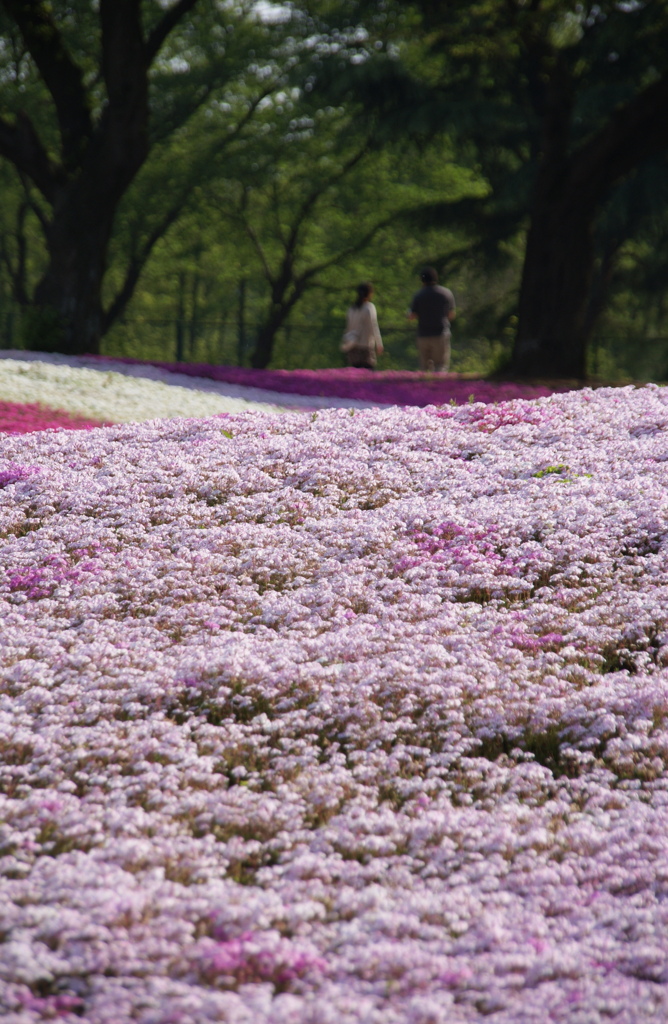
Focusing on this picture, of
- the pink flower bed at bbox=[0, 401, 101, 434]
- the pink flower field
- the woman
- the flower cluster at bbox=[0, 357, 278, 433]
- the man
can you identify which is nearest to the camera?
the pink flower field

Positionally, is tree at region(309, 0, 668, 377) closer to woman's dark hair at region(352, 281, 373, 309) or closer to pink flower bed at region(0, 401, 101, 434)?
woman's dark hair at region(352, 281, 373, 309)

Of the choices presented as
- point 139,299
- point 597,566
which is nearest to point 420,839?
point 597,566

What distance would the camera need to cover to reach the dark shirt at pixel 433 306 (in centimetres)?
2217

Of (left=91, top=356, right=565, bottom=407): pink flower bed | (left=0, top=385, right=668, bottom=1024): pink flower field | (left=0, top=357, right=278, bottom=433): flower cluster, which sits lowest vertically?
(left=0, top=385, right=668, bottom=1024): pink flower field

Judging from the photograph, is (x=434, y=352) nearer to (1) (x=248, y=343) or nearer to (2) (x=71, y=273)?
(2) (x=71, y=273)

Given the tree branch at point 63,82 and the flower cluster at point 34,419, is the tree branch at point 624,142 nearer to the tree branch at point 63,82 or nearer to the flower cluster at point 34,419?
the tree branch at point 63,82

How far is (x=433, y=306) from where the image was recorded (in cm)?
2222

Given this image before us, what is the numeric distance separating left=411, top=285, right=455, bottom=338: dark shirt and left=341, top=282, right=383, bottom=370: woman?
107 centimetres

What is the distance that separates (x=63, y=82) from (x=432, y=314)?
9.84 meters

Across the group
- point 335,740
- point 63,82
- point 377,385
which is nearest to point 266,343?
point 63,82

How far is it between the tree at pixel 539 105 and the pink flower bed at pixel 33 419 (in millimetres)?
11362

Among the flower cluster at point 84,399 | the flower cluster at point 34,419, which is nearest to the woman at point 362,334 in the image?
the flower cluster at point 84,399

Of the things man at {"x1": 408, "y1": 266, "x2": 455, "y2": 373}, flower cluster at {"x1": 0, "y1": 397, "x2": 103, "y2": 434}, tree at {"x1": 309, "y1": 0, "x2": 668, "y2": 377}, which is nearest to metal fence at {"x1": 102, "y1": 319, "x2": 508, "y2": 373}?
tree at {"x1": 309, "y1": 0, "x2": 668, "y2": 377}

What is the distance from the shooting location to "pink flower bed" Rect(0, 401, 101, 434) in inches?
515
